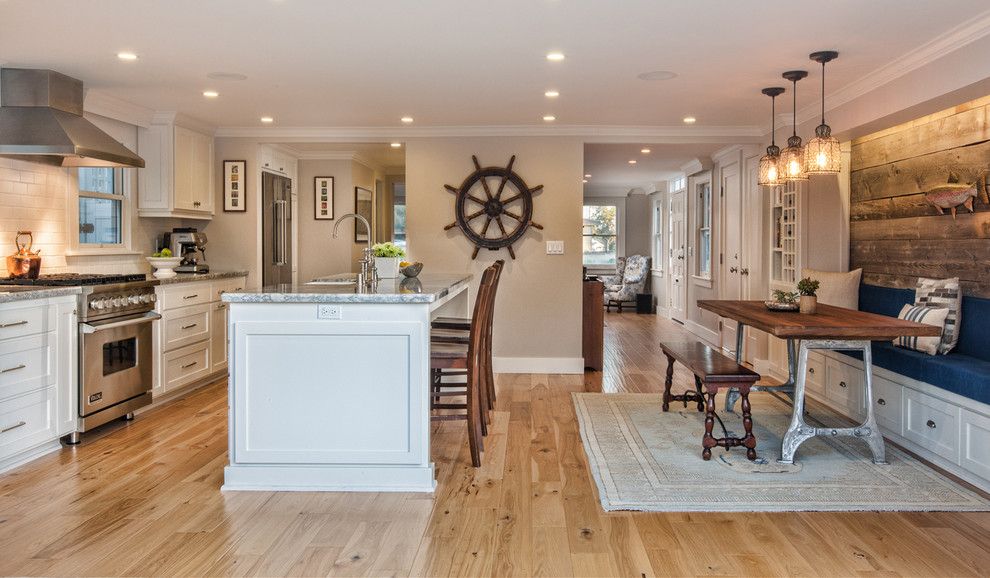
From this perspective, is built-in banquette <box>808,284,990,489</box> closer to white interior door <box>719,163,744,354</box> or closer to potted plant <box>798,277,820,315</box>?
potted plant <box>798,277,820,315</box>

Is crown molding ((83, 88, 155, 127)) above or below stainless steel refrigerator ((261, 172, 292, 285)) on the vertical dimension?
above

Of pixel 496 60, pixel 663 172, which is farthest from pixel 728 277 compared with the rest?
pixel 496 60

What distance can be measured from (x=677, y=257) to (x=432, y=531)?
8.70 metres

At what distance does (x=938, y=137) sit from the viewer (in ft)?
15.2

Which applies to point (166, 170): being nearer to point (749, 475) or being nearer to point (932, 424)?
point (749, 475)

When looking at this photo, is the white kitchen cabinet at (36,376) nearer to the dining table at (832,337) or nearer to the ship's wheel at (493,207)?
the ship's wheel at (493,207)

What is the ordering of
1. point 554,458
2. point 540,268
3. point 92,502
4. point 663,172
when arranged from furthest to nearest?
point 663,172
point 540,268
point 554,458
point 92,502

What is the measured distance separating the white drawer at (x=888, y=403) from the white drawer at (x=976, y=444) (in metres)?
0.59

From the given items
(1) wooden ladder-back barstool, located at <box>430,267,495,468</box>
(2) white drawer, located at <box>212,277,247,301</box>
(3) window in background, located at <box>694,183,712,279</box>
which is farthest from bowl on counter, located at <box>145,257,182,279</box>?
(3) window in background, located at <box>694,183,712,279</box>

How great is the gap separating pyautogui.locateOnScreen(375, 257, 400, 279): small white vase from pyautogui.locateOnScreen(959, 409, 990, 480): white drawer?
3.00 metres

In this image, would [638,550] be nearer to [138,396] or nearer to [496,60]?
[496,60]

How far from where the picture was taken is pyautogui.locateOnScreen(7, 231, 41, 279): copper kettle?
444 cm

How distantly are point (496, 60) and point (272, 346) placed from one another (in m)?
2.10

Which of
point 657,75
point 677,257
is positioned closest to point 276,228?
point 657,75
